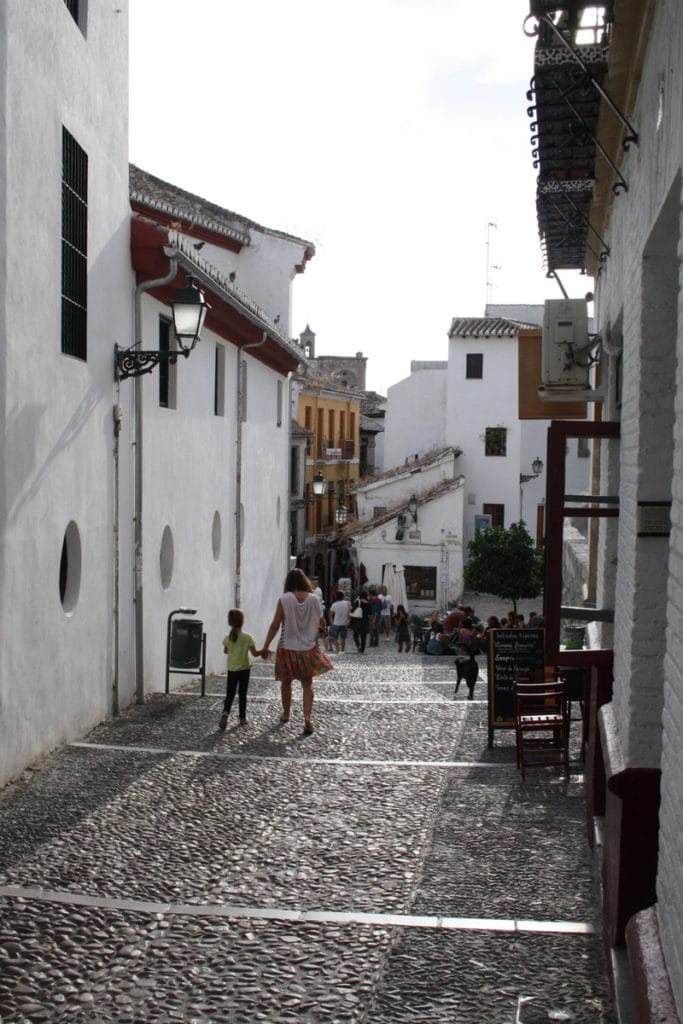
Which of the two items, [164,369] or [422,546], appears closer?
[164,369]

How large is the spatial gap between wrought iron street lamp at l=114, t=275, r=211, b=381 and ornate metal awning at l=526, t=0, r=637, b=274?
313 cm

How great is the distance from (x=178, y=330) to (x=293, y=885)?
604cm

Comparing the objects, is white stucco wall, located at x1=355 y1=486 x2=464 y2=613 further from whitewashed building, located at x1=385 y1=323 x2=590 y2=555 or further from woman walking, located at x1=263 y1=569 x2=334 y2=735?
woman walking, located at x1=263 y1=569 x2=334 y2=735

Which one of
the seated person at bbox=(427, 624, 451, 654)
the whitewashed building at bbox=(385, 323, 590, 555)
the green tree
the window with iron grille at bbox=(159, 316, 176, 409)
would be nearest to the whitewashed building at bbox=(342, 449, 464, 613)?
the whitewashed building at bbox=(385, 323, 590, 555)

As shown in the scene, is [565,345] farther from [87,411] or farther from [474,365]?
[474,365]

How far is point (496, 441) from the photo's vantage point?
4147 centimetres

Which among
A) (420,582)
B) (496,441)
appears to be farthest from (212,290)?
(496,441)

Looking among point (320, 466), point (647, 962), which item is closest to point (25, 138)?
point (647, 962)

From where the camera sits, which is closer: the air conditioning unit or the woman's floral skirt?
the air conditioning unit

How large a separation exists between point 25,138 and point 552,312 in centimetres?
397

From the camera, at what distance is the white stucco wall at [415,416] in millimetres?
46875

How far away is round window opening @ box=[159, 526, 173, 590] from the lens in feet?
44.7

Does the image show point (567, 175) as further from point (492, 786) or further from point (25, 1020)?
point (25, 1020)

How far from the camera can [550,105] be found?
717cm
